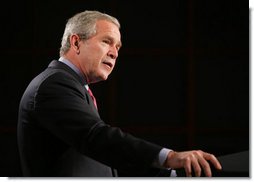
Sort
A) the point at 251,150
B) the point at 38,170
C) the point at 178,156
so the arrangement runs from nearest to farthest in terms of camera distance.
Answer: the point at 178,156 → the point at 38,170 → the point at 251,150

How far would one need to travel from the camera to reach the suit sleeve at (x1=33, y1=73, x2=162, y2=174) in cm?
78

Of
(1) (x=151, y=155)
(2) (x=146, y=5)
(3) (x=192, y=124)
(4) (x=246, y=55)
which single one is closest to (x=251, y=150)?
(3) (x=192, y=124)

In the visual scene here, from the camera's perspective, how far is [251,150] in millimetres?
→ 1539

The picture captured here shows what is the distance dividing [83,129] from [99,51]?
1.66 ft

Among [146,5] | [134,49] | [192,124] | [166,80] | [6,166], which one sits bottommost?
Answer: [6,166]

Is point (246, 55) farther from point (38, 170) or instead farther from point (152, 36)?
point (38, 170)

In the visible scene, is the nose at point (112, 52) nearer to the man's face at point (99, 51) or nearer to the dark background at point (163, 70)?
the man's face at point (99, 51)

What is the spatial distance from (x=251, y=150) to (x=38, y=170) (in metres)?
0.89

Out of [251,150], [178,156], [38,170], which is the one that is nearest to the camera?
[178,156]

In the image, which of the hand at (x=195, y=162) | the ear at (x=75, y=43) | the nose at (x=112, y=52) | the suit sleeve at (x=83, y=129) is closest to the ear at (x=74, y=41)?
the ear at (x=75, y=43)

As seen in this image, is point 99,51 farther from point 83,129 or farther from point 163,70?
point 83,129

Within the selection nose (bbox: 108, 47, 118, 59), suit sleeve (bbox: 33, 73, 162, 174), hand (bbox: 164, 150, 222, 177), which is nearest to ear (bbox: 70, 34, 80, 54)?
nose (bbox: 108, 47, 118, 59)

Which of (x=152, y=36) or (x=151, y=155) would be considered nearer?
(x=151, y=155)

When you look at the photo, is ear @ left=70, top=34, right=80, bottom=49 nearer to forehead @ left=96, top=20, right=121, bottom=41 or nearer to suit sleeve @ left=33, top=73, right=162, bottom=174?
forehead @ left=96, top=20, right=121, bottom=41
